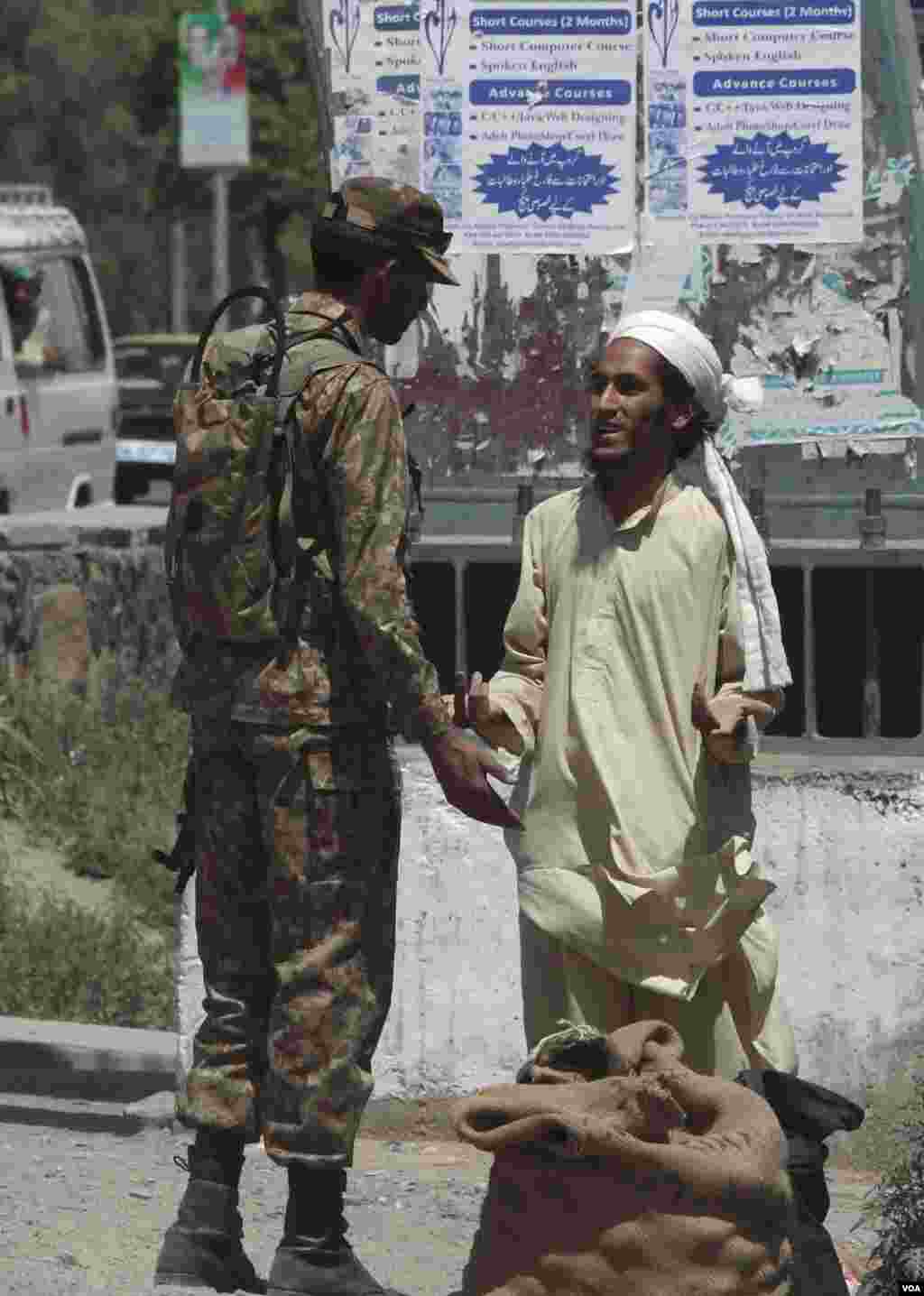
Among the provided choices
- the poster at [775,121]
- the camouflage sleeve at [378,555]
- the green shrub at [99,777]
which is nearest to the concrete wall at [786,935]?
the poster at [775,121]

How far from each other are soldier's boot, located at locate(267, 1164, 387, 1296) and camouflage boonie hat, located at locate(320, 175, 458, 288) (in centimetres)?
143

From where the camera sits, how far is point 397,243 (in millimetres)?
4586

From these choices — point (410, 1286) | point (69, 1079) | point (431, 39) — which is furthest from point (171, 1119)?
point (431, 39)

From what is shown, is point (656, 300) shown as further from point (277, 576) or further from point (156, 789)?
point (156, 789)

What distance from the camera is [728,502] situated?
14.9 ft

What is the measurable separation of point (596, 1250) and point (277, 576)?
3.82 feet

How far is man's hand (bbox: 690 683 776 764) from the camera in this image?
436cm

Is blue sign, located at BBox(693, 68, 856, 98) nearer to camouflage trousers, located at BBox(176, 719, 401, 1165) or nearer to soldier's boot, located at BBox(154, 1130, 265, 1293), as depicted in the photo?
camouflage trousers, located at BBox(176, 719, 401, 1165)

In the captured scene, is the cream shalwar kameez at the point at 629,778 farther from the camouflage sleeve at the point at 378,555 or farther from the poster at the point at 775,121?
the poster at the point at 775,121

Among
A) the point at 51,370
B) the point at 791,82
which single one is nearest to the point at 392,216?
the point at 791,82

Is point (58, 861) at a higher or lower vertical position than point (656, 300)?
lower

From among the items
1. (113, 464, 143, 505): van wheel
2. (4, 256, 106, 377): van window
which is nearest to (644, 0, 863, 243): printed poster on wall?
(4, 256, 106, 377): van window

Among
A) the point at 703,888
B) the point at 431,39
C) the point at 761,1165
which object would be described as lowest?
the point at 761,1165

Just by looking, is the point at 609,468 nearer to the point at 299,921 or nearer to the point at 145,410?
the point at 299,921
